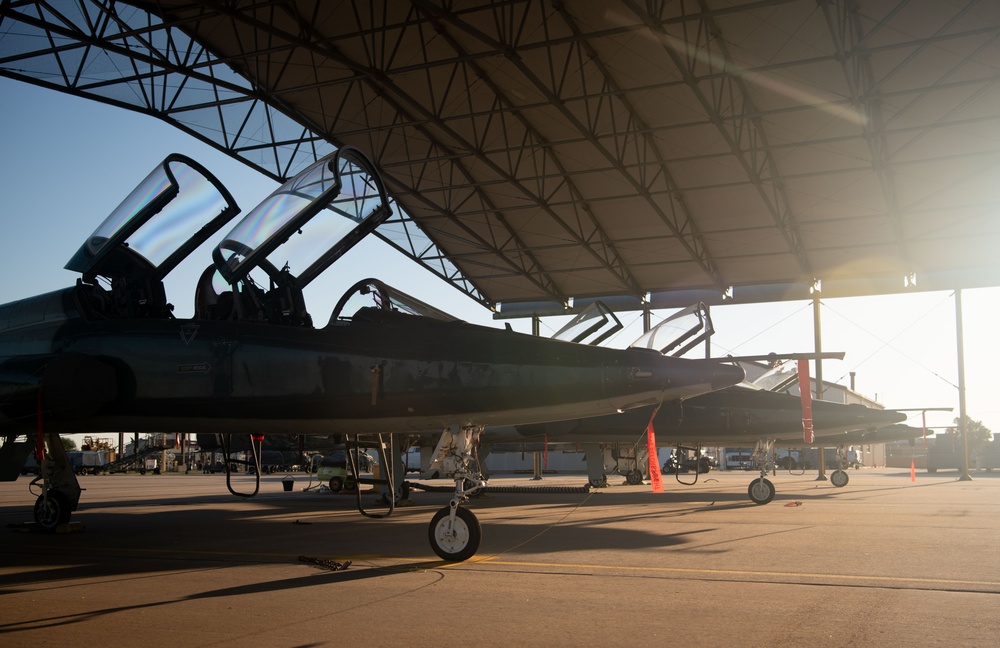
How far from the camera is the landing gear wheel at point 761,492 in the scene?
1562cm

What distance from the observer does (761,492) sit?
618 inches

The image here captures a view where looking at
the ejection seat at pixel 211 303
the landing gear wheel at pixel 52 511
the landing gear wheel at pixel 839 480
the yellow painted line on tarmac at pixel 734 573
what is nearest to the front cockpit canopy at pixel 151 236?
the ejection seat at pixel 211 303

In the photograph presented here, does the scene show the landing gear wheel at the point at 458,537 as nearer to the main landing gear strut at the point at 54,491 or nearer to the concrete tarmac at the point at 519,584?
the concrete tarmac at the point at 519,584

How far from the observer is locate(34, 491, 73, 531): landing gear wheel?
33.4 feet

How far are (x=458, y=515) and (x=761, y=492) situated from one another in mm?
10286

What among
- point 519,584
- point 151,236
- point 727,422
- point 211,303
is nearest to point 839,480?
point 727,422

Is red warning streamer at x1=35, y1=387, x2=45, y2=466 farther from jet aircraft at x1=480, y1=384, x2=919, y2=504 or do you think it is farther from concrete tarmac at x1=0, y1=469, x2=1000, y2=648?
jet aircraft at x1=480, y1=384, x2=919, y2=504

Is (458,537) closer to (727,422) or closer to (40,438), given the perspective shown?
(40,438)

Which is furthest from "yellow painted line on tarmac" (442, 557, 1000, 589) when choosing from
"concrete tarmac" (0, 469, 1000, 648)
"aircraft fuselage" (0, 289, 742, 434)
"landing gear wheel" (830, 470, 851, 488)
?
"landing gear wheel" (830, 470, 851, 488)

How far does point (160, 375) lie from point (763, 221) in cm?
2001

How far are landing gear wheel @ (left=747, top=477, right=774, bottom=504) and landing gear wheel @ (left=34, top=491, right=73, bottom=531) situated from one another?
11896 mm

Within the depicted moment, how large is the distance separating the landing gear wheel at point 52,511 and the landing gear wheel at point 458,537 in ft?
19.2

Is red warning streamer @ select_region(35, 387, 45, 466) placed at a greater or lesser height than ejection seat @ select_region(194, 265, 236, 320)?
lesser

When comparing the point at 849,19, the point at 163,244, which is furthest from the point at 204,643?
the point at 849,19
